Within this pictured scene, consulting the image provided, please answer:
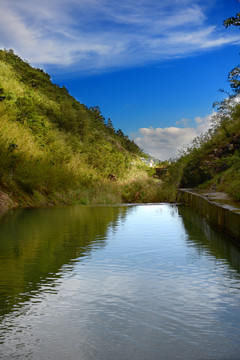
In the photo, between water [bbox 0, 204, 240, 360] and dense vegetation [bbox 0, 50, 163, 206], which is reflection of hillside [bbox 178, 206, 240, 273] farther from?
dense vegetation [bbox 0, 50, 163, 206]

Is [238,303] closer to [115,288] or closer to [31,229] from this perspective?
[115,288]

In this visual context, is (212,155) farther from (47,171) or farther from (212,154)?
(47,171)

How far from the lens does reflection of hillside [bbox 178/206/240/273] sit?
6296 millimetres

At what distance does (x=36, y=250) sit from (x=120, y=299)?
3.12 metres

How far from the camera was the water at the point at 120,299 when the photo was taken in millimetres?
2822

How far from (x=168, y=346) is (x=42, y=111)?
45.6m

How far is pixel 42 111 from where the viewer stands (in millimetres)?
46938

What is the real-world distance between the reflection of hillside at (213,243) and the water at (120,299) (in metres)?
0.03

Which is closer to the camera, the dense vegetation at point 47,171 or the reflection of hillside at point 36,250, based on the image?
the reflection of hillside at point 36,250

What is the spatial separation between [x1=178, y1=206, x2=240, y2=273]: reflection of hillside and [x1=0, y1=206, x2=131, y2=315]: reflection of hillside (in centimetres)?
164

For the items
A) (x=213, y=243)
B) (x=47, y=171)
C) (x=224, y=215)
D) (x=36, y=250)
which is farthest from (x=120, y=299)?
(x=47, y=171)

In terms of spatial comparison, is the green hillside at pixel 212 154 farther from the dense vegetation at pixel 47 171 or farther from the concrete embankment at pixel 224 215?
the concrete embankment at pixel 224 215

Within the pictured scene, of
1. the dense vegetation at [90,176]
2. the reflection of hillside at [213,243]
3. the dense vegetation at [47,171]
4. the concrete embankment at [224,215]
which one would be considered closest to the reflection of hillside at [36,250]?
the reflection of hillside at [213,243]

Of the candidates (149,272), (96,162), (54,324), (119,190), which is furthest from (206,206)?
(96,162)
